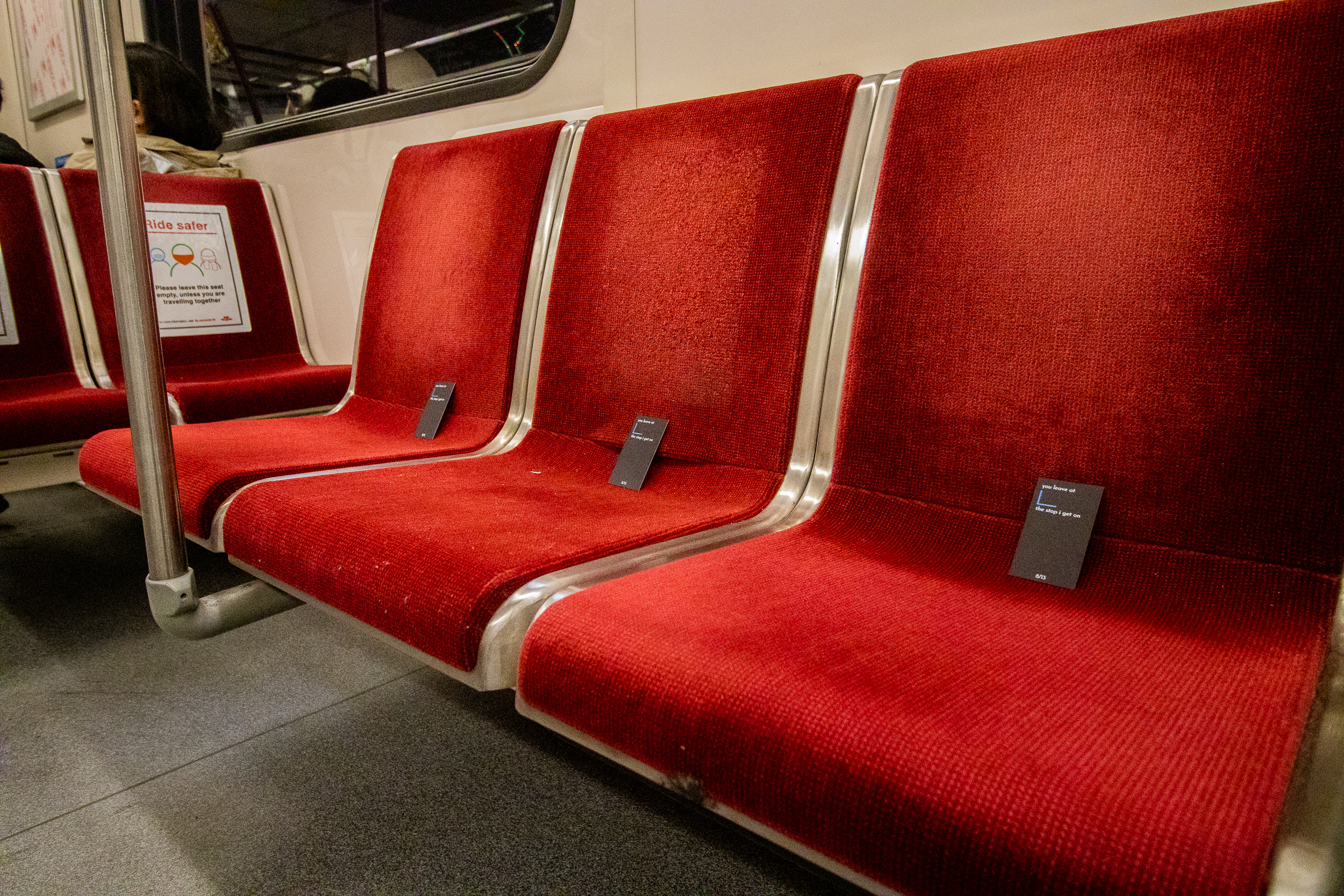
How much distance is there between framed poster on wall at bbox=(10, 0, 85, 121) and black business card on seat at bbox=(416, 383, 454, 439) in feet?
13.3

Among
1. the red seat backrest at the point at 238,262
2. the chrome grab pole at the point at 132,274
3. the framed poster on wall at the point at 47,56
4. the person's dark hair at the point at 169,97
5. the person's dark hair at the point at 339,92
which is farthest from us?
the framed poster on wall at the point at 47,56

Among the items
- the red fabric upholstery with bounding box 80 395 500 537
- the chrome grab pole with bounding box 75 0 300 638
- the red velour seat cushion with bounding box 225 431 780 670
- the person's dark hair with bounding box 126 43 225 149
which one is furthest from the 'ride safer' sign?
the chrome grab pole with bounding box 75 0 300 638

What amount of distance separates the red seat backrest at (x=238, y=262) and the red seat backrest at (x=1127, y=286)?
2.37 meters

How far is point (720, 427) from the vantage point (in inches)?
55.2

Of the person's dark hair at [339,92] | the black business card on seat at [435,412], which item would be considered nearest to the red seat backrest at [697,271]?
the black business card on seat at [435,412]

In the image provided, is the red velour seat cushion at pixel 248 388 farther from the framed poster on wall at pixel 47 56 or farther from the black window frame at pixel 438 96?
the framed poster on wall at pixel 47 56

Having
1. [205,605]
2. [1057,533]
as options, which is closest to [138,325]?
[205,605]

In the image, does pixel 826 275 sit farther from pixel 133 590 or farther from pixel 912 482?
pixel 133 590

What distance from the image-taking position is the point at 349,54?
2934mm

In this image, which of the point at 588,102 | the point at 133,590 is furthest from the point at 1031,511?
the point at 133,590

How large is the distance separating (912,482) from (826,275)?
0.37 m

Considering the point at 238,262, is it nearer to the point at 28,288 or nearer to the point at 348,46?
the point at 28,288

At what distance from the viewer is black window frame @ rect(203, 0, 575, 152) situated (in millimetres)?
2207

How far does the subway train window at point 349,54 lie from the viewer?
7.74 feet
